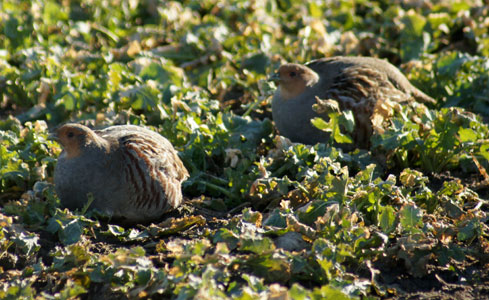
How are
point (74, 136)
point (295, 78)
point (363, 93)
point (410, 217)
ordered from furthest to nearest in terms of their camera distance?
point (295, 78)
point (363, 93)
point (74, 136)
point (410, 217)

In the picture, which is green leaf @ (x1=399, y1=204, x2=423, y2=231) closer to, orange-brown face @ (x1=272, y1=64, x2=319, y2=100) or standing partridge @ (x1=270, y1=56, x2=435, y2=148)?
standing partridge @ (x1=270, y1=56, x2=435, y2=148)

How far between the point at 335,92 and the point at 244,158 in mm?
910

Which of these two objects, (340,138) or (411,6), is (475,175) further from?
(411,6)

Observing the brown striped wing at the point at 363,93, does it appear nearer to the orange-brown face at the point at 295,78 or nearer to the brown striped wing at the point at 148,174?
the orange-brown face at the point at 295,78

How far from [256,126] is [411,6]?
326 centimetres

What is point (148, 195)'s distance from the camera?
410 cm

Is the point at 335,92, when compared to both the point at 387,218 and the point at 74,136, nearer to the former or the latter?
the point at 387,218

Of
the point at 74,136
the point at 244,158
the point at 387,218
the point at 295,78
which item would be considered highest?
the point at 295,78

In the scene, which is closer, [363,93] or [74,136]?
[74,136]

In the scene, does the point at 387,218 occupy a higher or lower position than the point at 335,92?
lower

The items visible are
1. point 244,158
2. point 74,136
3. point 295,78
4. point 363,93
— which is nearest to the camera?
point 74,136

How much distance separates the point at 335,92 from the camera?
5066 millimetres

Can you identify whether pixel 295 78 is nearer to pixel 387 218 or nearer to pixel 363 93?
pixel 363 93

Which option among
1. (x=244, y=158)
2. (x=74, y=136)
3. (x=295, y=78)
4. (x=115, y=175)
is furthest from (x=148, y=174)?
(x=295, y=78)
